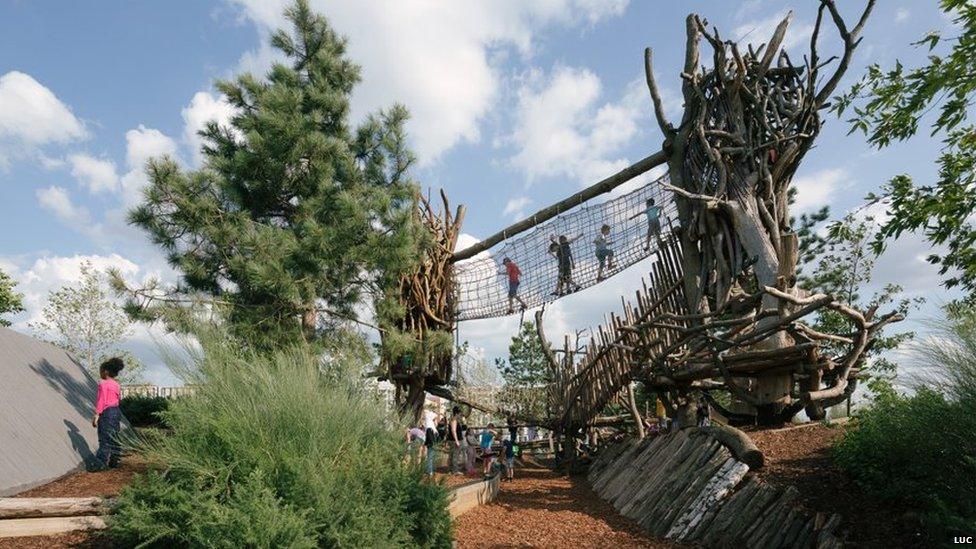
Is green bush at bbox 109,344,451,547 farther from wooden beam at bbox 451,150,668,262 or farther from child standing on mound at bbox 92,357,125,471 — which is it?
wooden beam at bbox 451,150,668,262

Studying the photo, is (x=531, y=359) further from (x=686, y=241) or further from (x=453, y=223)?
(x=686, y=241)

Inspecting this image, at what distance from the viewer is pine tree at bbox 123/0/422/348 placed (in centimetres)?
718

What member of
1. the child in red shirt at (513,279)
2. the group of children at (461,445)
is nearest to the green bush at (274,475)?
the group of children at (461,445)

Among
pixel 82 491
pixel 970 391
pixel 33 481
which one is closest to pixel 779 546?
pixel 970 391

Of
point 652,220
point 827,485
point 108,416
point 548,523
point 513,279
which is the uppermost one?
point 652,220

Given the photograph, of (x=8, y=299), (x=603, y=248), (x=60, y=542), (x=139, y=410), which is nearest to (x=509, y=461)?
(x=603, y=248)

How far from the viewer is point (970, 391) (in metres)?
3.50

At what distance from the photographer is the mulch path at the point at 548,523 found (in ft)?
16.0

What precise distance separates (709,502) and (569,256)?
4.55m

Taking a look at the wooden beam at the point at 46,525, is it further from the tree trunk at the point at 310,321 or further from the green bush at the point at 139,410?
the green bush at the point at 139,410

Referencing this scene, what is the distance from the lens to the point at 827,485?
4375mm

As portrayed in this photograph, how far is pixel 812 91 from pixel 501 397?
6.88 meters

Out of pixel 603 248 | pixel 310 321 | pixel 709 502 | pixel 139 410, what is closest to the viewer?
pixel 709 502

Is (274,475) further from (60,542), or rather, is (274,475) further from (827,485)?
(827,485)
